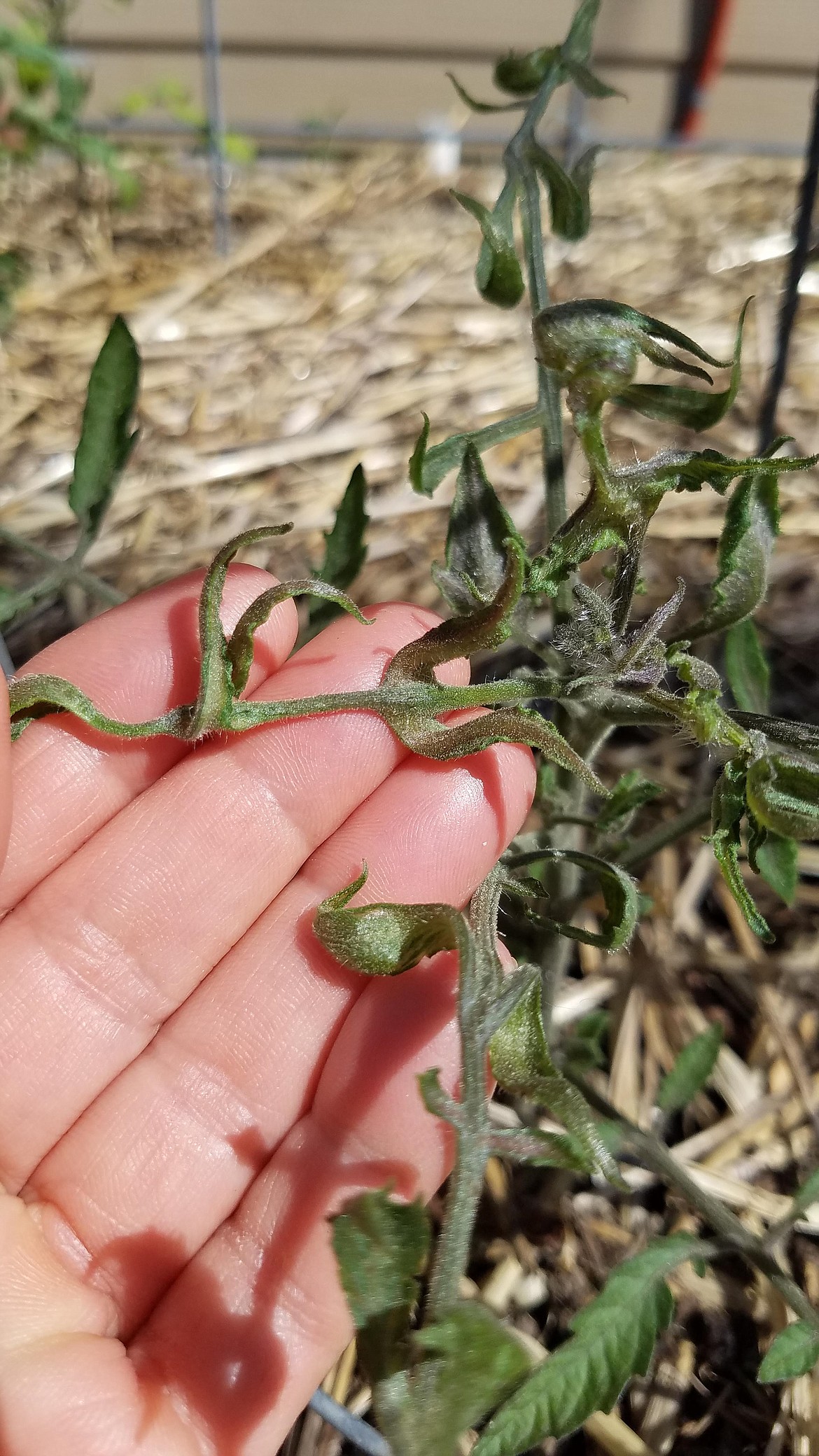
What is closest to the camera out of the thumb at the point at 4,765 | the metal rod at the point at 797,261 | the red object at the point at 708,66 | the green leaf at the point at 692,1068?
the thumb at the point at 4,765

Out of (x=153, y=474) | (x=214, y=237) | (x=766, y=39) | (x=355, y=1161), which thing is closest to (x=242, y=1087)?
(x=355, y=1161)

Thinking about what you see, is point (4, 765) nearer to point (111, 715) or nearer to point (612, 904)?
point (111, 715)

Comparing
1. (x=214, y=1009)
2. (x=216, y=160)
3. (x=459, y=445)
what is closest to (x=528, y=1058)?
(x=214, y=1009)

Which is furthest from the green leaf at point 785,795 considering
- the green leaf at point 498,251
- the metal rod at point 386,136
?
the metal rod at point 386,136

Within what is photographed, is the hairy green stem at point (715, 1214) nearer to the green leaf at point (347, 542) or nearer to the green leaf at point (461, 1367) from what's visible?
the green leaf at point (461, 1367)

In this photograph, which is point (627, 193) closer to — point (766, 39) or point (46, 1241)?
point (766, 39)

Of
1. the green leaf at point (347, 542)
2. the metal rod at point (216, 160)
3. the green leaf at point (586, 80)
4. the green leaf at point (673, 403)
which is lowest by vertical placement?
the green leaf at point (347, 542)

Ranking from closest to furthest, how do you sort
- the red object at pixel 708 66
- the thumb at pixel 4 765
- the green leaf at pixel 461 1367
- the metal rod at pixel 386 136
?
the green leaf at pixel 461 1367, the thumb at pixel 4 765, the metal rod at pixel 386 136, the red object at pixel 708 66

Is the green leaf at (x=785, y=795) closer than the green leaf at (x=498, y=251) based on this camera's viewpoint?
Yes
